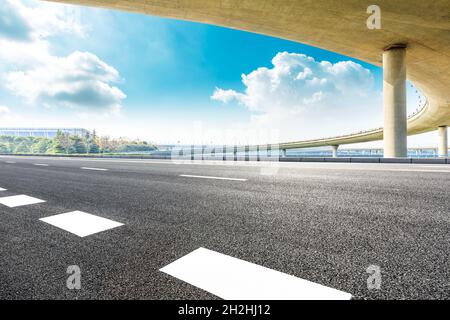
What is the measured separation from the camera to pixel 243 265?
6.29 ft

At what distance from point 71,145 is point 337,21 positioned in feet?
307

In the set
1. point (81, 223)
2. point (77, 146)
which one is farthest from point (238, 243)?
point (77, 146)

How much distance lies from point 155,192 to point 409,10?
60.2 feet

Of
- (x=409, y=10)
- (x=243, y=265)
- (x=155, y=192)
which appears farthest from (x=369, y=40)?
(x=243, y=265)

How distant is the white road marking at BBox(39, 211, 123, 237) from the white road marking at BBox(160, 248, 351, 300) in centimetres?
152

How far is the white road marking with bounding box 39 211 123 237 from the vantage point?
2.88 metres

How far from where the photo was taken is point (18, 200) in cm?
464

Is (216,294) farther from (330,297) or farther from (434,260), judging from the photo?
(434,260)

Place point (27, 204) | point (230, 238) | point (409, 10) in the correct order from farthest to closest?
point (409, 10), point (27, 204), point (230, 238)

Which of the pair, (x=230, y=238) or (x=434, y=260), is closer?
(x=434, y=260)

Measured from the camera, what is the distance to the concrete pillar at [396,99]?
699 inches

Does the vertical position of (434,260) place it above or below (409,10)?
below

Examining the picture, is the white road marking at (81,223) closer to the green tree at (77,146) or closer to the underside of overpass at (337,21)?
the underside of overpass at (337,21)
